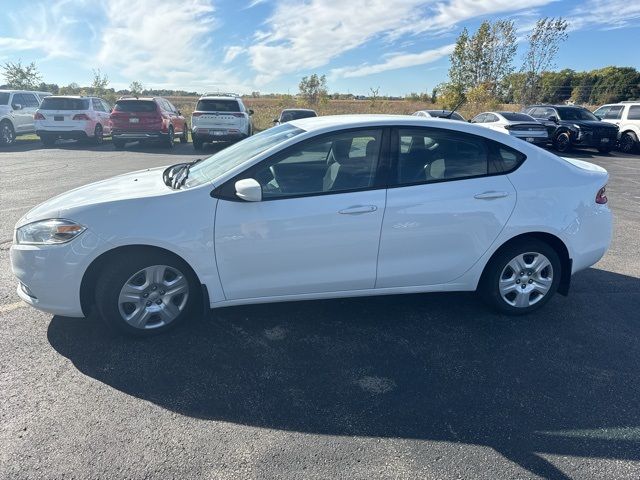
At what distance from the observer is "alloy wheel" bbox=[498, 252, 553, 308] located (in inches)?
147

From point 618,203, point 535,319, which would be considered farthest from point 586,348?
point 618,203

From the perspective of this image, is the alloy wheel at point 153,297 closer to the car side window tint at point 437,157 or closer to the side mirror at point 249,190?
the side mirror at point 249,190

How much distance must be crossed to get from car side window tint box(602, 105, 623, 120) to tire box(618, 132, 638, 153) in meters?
1.01

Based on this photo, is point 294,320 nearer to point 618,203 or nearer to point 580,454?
point 580,454

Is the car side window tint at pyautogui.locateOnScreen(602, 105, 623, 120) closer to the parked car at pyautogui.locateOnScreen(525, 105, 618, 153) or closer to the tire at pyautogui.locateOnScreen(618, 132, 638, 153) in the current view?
the tire at pyautogui.locateOnScreen(618, 132, 638, 153)

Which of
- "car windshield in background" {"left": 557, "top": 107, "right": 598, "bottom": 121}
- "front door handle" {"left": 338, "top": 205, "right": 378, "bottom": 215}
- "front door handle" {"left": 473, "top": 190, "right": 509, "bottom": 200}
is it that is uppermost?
"car windshield in background" {"left": 557, "top": 107, "right": 598, "bottom": 121}

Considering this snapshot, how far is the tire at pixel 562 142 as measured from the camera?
1721 centimetres

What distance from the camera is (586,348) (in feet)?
11.1

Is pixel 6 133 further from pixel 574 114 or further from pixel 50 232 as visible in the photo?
pixel 574 114

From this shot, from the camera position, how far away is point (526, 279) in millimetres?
3771

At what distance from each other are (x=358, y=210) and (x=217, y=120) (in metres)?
13.3

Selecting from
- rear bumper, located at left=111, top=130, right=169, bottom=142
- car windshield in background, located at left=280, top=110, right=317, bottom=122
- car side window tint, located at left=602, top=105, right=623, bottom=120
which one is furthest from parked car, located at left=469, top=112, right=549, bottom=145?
rear bumper, located at left=111, top=130, right=169, bottom=142

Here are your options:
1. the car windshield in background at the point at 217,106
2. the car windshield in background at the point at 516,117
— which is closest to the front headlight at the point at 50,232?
the car windshield in background at the point at 217,106

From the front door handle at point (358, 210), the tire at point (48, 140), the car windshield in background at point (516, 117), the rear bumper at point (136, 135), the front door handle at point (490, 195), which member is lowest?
the tire at point (48, 140)
